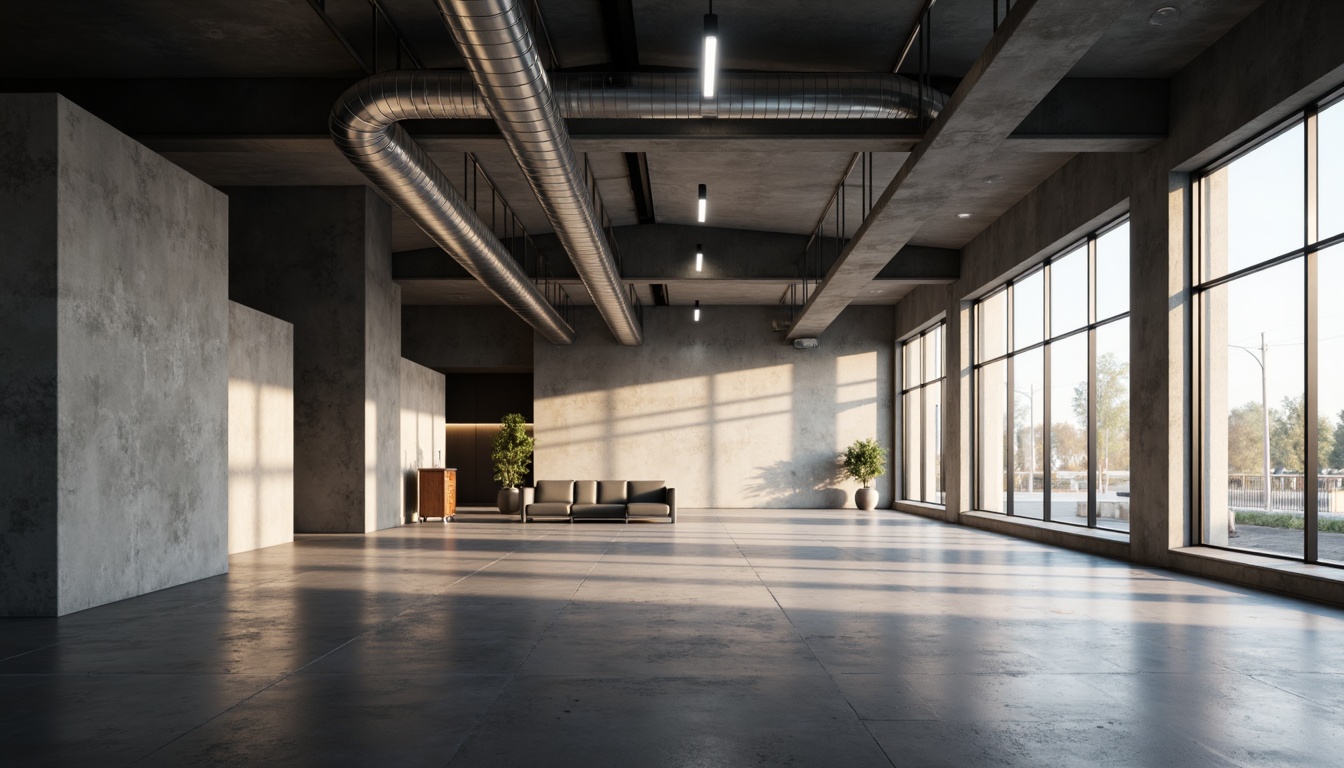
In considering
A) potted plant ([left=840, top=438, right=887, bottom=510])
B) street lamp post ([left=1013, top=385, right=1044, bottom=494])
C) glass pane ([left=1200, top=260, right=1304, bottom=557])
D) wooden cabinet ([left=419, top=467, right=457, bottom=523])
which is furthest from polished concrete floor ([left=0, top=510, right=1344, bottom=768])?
potted plant ([left=840, top=438, right=887, bottom=510])

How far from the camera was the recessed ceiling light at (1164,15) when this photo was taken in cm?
836

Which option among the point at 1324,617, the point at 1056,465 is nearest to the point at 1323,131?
the point at 1324,617

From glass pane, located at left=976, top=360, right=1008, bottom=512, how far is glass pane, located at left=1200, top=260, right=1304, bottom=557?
281 inches

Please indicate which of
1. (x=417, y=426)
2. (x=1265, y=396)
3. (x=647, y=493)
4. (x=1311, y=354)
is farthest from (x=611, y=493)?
(x=1311, y=354)

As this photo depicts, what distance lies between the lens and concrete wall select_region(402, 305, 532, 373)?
23.9 meters

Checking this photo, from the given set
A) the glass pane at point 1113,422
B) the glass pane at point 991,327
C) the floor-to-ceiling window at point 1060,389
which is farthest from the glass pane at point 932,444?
the glass pane at point 1113,422

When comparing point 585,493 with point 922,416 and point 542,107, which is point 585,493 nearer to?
point 922,416

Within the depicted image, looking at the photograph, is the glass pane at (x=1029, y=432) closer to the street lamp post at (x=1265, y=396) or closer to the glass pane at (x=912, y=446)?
the street lamp post at (x=1265, y=396)

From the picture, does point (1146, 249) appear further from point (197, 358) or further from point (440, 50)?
point (197, 358)

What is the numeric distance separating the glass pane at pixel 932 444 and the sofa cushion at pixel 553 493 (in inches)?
306

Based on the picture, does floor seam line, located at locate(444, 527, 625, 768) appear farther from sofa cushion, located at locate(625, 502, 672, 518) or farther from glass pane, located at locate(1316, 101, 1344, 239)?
sofa cushion, located at locate(625, 502, 672, 518)

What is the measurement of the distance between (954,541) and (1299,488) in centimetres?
551

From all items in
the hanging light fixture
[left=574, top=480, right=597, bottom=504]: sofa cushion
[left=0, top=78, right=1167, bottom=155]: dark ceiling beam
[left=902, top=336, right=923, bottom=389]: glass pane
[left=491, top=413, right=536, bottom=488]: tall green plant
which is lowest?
[left=574, top=480, right=597, bottom=504]: sofa cushion

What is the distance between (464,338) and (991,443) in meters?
12.6
